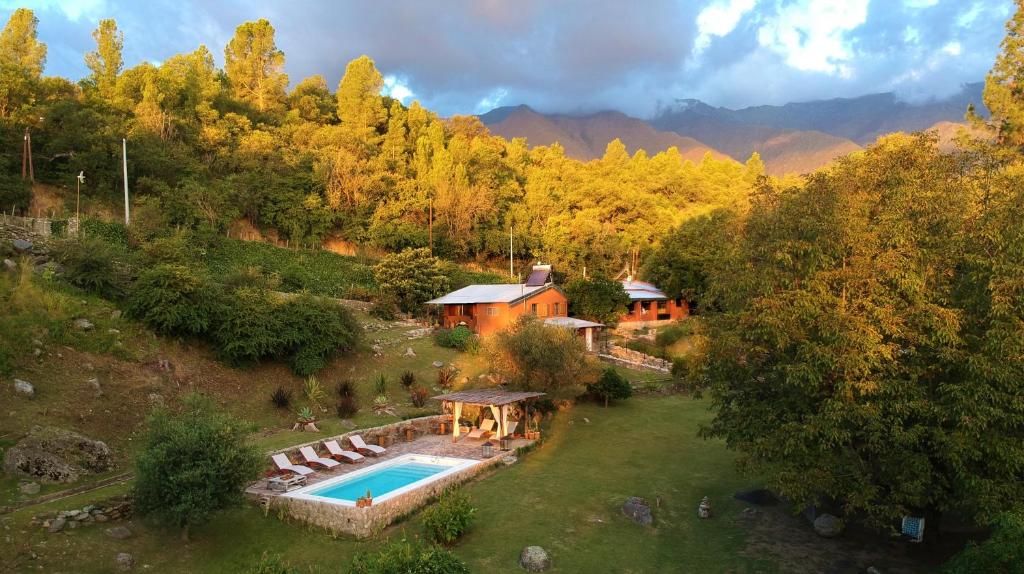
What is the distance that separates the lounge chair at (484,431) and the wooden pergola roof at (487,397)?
107 centimetres

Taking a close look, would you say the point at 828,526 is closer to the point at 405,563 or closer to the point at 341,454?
the point at 405,563

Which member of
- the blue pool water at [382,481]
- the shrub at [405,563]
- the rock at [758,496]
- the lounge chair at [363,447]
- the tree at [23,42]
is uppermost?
the tree at [23,42]

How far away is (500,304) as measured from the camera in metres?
34.1

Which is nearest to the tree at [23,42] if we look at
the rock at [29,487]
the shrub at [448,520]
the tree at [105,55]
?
the tree at [105,55]

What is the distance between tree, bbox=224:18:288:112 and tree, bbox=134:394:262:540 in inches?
1985

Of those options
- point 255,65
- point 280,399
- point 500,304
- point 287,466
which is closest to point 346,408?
point 280,399

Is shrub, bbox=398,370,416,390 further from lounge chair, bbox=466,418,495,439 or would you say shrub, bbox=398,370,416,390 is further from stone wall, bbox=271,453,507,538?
stone wall, bbox=271,453,507,538

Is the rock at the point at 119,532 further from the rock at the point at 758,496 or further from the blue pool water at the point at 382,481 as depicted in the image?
the rock at the point at 758,496

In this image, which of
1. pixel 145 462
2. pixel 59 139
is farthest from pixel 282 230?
pixel 145 462

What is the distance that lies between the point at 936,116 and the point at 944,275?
108 meters

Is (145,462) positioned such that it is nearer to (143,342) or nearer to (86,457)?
(86,457)

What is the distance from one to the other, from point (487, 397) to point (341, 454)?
492cm

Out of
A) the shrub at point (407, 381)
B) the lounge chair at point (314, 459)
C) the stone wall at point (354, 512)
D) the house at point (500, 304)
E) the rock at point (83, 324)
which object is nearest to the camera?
the stone wall at point (354, 512)

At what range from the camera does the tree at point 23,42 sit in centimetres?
4097
